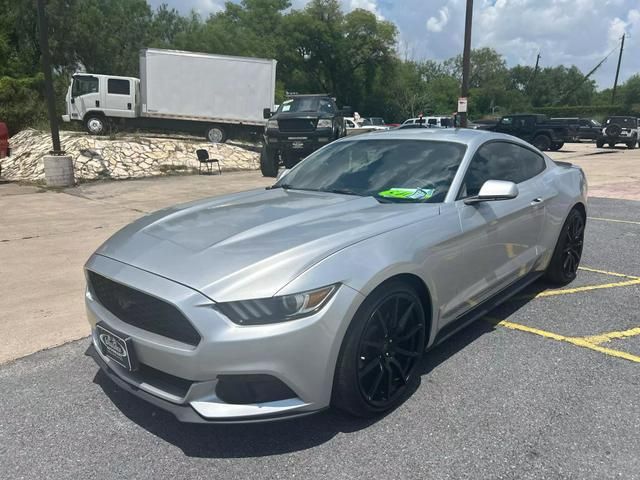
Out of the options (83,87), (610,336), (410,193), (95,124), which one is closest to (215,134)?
(95,124)

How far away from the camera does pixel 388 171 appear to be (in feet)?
11.7

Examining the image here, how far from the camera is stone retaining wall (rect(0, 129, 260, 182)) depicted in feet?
47.5

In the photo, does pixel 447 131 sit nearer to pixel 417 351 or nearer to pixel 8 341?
pixel 417 351

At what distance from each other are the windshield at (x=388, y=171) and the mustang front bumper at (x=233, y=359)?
4.06ft

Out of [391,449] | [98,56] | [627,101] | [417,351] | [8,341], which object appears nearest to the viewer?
[391,449]

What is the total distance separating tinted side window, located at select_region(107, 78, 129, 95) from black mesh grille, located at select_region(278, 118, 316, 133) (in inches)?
366

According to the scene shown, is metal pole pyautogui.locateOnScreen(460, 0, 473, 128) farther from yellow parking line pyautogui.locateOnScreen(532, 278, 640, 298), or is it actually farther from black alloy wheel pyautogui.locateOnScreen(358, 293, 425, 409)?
black alloy wheel pyautogui.locateOnScreen(358, 293, 425, 409)

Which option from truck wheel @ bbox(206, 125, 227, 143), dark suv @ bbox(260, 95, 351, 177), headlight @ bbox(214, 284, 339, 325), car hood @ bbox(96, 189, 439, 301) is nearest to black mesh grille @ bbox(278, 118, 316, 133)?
dark suv @ bbox(260, 95, 351, 177)

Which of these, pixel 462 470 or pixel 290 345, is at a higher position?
pixel 290 345

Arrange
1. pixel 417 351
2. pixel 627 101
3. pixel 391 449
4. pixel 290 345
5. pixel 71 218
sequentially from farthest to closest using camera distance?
1. pixel 627 101
2. pixel 71 218
3. pixel 417 351
4. pixel 391 449
5. pixel 290 345

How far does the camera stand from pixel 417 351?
284 cm

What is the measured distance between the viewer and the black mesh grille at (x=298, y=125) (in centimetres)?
1348

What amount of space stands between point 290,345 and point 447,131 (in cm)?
253

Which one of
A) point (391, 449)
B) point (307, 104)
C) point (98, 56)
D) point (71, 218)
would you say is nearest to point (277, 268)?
point (391, 449)
